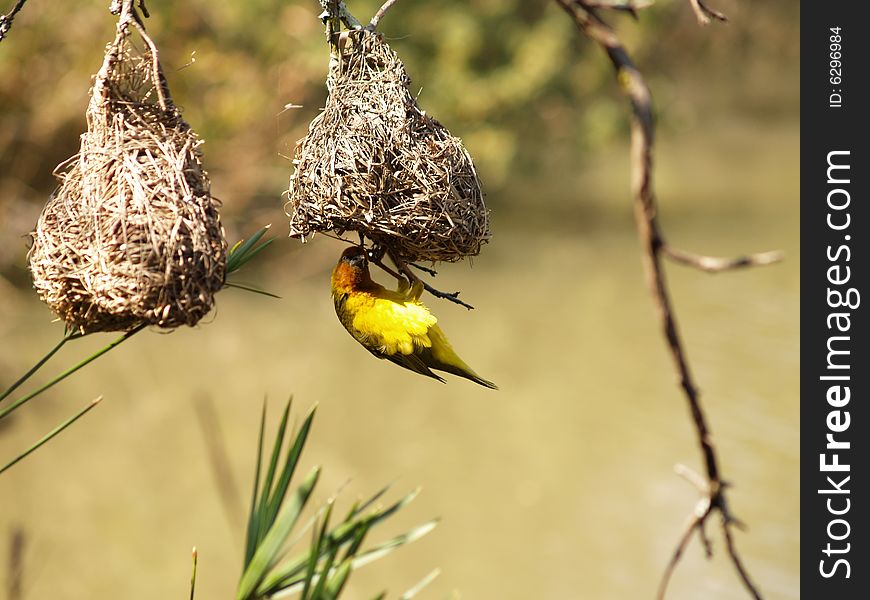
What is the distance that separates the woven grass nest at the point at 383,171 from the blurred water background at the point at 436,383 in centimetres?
397

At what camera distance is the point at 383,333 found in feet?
7.07

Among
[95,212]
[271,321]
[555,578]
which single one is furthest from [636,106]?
[271,321]

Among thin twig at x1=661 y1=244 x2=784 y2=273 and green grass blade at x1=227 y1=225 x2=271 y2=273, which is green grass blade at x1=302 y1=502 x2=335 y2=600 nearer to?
green grass blade at x1=227 y1=225 x2=271 y2=273

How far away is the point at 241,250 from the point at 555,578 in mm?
5186

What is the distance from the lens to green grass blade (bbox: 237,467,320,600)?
7.56ft

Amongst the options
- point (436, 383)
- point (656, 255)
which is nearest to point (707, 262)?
point (656, 255)

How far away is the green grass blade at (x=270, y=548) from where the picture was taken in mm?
2305

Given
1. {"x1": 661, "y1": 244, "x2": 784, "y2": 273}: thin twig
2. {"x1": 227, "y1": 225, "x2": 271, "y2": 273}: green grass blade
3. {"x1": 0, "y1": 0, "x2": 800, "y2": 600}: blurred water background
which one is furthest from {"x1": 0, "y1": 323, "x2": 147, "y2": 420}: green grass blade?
{"x1": 0, "y1": 0, "x2": 800, "y2": 600}: blurred water background

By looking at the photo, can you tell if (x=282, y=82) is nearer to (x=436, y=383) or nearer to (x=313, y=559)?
(x=436, y=383)

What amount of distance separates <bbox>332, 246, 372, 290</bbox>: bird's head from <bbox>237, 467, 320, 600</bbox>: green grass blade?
17.0 inches

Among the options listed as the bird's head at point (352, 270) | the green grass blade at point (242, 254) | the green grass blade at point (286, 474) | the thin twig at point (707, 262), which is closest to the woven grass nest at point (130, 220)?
the green grass blade at point (242, 254)

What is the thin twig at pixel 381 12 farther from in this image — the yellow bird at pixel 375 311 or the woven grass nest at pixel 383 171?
the yellow bird at pixel 375 311

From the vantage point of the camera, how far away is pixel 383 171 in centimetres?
209
